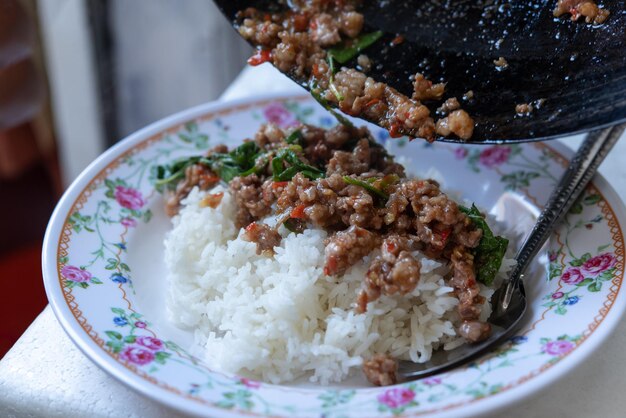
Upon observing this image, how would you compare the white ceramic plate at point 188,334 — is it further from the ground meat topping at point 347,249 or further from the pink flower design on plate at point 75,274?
the ground meat topping at point 347,249

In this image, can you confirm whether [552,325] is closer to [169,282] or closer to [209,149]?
[169,282]

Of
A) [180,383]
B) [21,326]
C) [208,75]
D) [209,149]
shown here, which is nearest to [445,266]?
[180,383]

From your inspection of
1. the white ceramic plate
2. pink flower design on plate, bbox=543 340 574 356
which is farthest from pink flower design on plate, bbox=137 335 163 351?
pink flower design on plate, bbox=543 340 574 356

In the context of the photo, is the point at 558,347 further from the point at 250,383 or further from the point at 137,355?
the point at 137,355

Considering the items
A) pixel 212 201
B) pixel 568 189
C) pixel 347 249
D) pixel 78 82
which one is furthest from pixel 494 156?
pixel 78 82

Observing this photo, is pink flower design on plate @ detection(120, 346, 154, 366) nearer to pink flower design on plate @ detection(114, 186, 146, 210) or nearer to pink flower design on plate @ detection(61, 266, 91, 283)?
pink flower design on plate @ detection(61, 266, 91, 283)
